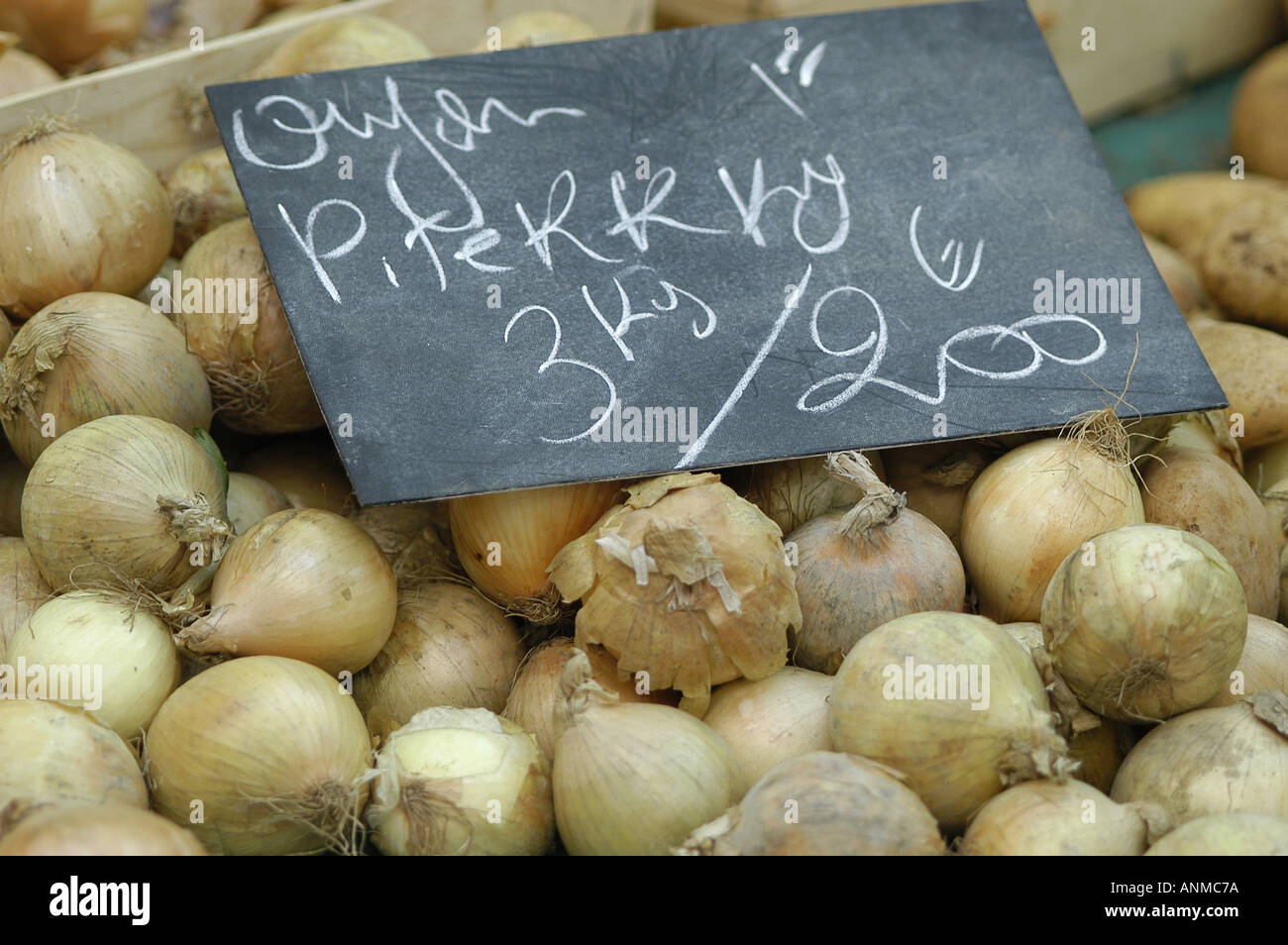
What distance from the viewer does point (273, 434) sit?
195 centimetres

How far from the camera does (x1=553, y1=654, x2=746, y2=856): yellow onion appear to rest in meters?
1.25

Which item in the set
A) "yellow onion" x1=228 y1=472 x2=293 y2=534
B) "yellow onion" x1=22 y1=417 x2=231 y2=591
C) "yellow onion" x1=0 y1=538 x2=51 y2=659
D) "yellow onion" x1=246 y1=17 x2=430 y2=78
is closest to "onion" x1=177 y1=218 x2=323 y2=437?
"yellow onion" x1=228 y1=472 x2=293 y2=534

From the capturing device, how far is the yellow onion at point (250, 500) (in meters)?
1.68

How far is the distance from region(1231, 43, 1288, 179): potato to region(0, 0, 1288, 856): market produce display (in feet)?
4.88

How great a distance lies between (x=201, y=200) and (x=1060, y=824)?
164cm

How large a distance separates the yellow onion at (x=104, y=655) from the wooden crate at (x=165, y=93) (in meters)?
0.95

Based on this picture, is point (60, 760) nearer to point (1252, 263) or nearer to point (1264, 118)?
point (1252, 263)

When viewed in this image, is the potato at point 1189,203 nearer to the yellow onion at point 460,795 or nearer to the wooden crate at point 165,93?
the wooden crate at point 165,93

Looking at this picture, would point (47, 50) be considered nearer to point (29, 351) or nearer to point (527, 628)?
point (29, 351)

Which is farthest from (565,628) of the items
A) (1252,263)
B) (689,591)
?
(1252,263)

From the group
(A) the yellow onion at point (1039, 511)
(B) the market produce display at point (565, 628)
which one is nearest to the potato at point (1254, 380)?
(B) the market produce display at point (565, 628)
